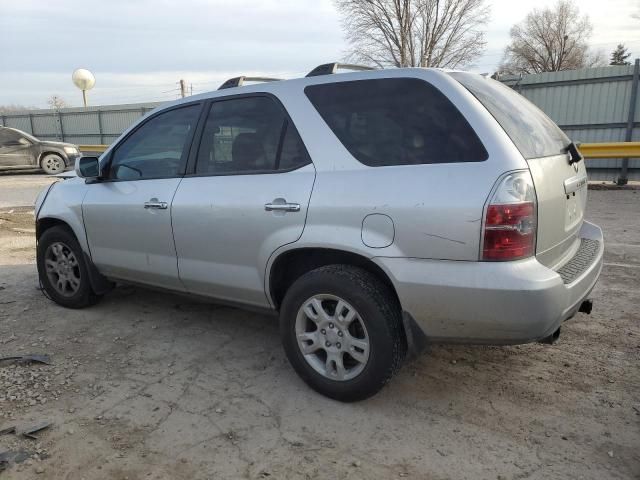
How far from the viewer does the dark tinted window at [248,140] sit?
3162mm

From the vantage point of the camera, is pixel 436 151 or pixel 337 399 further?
pixel 337 399

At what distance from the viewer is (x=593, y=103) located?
43.7ft

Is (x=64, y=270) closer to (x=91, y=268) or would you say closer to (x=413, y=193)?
(x=91, y=268)

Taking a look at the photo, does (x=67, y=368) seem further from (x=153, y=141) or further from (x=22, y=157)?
(x=22, y=157)

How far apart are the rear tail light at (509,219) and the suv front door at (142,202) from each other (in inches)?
86.3

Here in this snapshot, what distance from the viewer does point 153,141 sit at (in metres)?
4.02

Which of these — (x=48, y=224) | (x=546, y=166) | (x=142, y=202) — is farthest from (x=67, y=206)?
(x=546, y=166)

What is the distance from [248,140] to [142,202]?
1.00 meters

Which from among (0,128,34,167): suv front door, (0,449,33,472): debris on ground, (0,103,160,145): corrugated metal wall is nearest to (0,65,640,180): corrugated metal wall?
(0,449,33,472): debris on ground

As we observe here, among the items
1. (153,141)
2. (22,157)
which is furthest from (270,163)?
(22,157)

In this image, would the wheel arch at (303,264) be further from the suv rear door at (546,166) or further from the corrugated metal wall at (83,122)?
the corrugated metal wall at (83,122)

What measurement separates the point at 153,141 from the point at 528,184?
2.77m

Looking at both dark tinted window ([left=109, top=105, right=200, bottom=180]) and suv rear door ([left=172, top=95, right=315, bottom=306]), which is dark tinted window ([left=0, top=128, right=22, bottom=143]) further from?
suv rear door ([left=172, top=95, right=315, bottom=306])

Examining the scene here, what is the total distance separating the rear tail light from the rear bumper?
0.19ft
